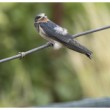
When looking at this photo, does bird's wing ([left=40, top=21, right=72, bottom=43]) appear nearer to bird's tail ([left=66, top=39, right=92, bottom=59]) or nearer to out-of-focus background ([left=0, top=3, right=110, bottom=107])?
bird's tail ([left=66, top=39, right=92, bottom=59])

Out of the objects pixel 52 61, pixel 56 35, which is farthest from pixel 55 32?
pixel 52 61

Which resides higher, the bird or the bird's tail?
the bird

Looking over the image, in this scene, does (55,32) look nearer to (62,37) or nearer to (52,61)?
(62,37)

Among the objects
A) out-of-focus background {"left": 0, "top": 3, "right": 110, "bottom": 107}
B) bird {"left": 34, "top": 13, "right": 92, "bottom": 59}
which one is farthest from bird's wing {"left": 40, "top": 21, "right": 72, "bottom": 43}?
out-of-focus background {"left": 0, "top": 3, "right": 110, "bottom": 107}

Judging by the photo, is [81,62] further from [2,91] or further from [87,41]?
[2,91]

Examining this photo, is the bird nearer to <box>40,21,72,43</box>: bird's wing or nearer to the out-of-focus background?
<box>40,21,72,43</box>: bird's wing

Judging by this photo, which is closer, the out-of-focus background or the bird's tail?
the bird's tail

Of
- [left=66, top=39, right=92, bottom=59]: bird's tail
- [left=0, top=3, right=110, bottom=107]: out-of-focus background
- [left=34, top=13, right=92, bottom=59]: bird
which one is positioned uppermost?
[left=0, top=3, right=110, bottom=107]: out-of-focus background
